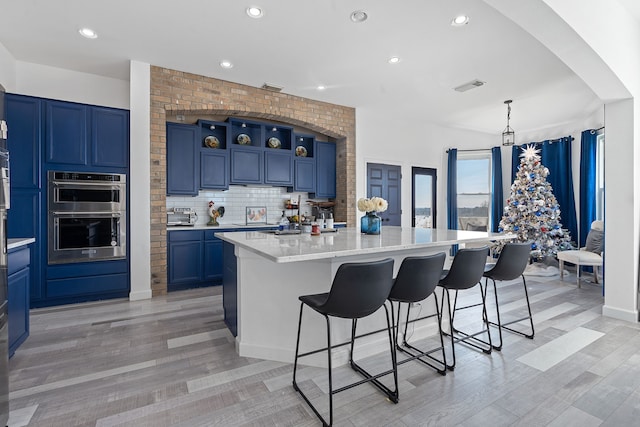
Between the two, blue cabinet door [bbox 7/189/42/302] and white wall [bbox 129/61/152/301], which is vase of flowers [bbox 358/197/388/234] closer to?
white wall [bbox 129/61/152/301]

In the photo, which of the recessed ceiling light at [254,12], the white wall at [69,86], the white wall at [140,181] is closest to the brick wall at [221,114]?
the white wall at [140,181]

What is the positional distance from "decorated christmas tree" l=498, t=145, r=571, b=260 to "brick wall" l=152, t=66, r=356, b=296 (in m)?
3.19

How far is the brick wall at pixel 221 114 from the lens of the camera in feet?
13.5

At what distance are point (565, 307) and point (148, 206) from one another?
5.34 metres

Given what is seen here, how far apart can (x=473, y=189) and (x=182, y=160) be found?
6.32 meters

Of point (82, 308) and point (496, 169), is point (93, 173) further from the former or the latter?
point (496, 169)

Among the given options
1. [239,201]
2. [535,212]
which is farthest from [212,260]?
[535,212]

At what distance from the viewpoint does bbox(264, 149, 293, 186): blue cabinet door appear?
5.33 m

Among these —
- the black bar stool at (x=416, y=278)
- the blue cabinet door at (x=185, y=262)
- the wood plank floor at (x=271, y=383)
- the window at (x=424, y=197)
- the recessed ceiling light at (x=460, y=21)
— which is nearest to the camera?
the wood plank floor at (x=271, y=383)

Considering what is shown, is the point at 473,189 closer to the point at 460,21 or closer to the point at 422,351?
the point at 460,21

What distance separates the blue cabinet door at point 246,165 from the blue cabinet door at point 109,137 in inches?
59.8

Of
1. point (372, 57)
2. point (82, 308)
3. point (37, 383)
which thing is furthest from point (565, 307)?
point (82, 308)

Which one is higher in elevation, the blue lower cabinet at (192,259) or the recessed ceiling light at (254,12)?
the recessed ceiling light at (254,12)

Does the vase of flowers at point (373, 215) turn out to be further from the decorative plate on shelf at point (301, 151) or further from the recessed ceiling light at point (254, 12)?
the decorative plate on shelf at point (301, 151)
